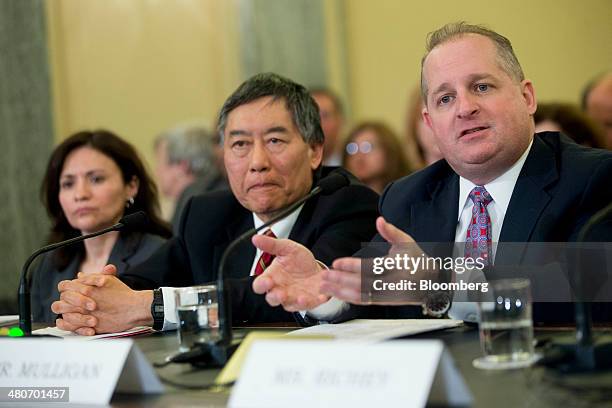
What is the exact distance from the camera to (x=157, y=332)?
254 centimetres

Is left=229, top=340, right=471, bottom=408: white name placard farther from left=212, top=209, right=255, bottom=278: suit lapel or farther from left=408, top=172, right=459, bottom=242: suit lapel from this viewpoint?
left=212, top=209, right=255, bottom=278: suit lapel

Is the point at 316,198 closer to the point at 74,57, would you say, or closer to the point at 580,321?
the point at 580,321

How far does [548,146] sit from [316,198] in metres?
0.84

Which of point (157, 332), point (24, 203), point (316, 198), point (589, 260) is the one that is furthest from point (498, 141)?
point (24, 203)

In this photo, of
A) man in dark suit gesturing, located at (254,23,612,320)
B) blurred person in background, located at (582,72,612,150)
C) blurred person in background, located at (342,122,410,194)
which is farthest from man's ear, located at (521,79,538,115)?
blurred person in background, located at (342,122,410,194)

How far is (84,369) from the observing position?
178 centimetres

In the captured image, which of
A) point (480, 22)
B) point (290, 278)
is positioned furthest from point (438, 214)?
point (480, 22)

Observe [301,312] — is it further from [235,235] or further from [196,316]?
[235,235]

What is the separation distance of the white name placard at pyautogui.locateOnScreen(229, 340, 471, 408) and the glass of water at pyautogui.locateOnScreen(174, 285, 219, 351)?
18.0 inches

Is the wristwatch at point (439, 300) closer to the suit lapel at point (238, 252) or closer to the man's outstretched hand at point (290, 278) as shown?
the man's outstretched hand at point (290, 278)

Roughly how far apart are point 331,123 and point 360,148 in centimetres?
52

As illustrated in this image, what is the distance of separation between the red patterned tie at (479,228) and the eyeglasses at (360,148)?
2.74 meters

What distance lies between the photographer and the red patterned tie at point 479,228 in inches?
99.2

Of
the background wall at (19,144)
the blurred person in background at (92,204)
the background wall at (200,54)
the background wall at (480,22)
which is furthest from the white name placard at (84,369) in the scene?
the background wall at (200,54)
